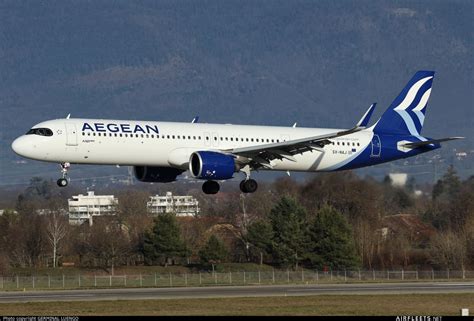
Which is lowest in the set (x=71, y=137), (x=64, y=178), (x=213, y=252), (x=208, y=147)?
(x=213, y=252)

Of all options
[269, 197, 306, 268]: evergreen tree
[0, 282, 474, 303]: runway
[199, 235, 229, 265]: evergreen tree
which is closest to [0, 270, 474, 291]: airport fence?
[0, 282, 474, 303]: runway

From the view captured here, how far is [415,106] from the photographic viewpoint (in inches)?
3216

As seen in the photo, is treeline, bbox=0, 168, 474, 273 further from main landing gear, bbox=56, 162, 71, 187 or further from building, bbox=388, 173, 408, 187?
main landing gear, bbox=56, 162, 71, 187

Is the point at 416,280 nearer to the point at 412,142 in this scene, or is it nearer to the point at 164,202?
the point at 412,142

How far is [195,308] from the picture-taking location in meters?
57.9

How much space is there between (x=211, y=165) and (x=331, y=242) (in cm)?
4129

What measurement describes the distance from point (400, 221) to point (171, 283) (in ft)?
149

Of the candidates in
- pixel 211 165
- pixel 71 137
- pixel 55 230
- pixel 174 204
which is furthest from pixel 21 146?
pixel 174 204

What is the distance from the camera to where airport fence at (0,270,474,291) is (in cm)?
8388

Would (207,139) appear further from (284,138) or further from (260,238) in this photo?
(260,238)

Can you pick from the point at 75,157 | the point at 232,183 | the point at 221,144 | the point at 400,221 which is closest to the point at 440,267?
the point at 400,221

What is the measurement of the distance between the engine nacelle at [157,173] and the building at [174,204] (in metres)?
79.6

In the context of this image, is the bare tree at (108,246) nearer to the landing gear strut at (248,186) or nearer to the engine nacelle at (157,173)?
the engine nacelle at (157,173)

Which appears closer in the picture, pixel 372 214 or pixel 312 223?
pixel 312 223
